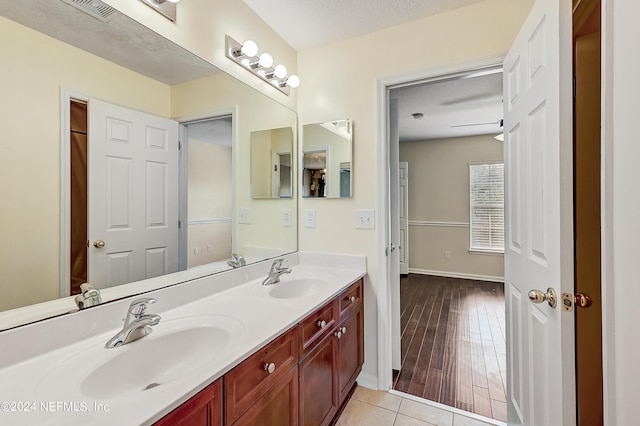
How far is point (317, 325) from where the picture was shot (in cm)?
128

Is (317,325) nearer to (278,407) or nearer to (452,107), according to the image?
(278,407)

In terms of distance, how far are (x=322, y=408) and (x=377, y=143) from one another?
1.49 meters

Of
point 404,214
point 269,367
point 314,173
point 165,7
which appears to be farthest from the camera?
point 404,214

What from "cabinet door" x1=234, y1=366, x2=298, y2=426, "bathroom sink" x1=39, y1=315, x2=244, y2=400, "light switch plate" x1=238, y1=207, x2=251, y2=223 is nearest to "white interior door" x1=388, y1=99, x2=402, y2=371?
"light switch plate" x1=238, y1=207, x2=251, y2=223

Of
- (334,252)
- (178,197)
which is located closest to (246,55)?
(178,197)

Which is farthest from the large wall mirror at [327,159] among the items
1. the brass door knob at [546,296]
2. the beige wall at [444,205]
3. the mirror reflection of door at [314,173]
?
the beige wall at [444,205]

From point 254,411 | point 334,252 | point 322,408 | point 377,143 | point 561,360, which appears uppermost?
point 377,143

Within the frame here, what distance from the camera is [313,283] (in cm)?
171

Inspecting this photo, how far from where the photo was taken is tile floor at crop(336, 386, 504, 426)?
1.55 metres

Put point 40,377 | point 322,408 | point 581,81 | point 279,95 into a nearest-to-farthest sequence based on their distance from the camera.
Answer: point 40,377, point 581,81, point 322,408, point 279,95

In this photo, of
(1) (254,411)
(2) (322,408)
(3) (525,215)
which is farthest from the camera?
(2) (322,408)

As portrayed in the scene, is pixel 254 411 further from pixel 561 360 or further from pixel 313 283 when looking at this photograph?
pixel 561 360

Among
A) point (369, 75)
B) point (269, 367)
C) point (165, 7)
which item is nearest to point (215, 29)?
point (165, 7)

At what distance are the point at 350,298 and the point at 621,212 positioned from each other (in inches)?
48.3
